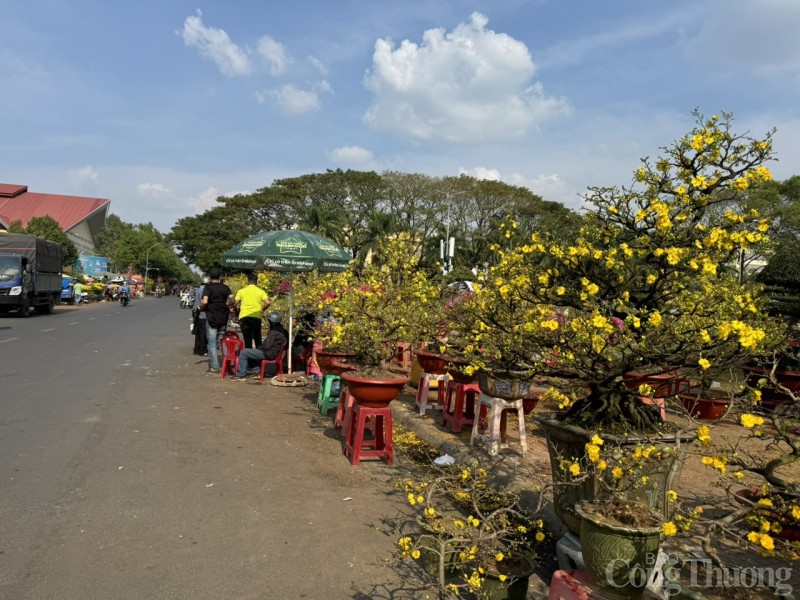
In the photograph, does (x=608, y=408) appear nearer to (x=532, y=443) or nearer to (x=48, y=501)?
(x=532, y=443)

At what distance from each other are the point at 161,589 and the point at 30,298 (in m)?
22.4

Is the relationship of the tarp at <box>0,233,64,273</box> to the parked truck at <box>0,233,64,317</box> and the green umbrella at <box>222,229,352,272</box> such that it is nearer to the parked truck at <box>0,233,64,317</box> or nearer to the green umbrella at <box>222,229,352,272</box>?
the parked truck at <box>0,233,64,317</box>

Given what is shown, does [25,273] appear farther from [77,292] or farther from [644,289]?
[644,289]

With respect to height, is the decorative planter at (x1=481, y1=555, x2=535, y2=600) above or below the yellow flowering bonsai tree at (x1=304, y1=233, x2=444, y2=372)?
below

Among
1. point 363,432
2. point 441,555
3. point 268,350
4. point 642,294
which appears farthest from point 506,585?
point 268,350

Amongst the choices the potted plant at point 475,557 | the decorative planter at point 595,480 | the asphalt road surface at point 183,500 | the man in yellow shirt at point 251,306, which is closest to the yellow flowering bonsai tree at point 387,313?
the asphalt road surface at point 183,500

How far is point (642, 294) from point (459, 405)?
3001 mm

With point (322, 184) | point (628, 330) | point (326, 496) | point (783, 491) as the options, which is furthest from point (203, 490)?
point (322, 184)

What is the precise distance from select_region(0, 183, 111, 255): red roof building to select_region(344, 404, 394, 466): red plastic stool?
63.8m

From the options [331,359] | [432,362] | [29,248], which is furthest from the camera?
[29,248]

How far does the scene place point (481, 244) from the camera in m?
35.4

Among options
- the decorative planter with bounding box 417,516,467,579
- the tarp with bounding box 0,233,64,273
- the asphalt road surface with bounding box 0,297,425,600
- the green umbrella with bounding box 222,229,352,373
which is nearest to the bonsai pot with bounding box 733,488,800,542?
the decorative planter with bounding box 417,516,467,579

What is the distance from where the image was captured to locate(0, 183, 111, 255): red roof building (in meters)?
61.9

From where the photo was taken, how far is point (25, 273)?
20859 mm
